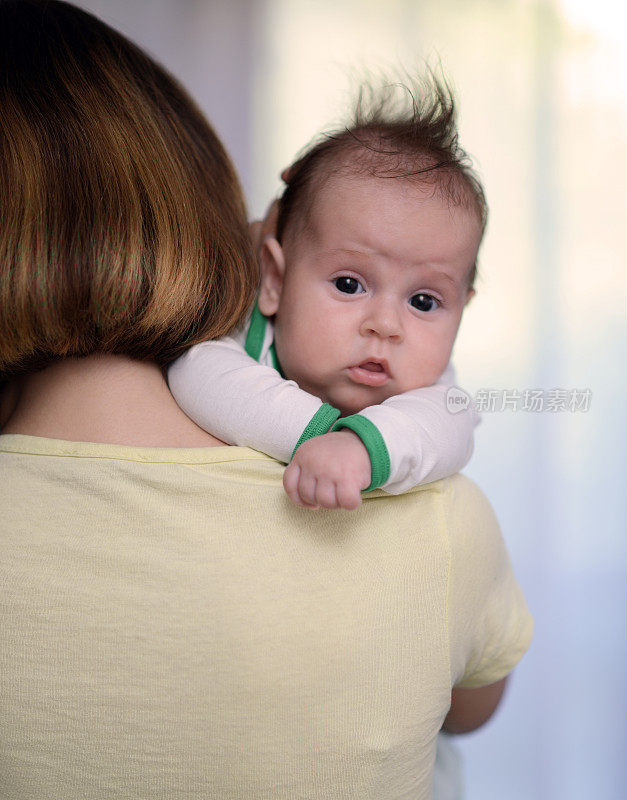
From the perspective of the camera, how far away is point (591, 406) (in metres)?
2.40

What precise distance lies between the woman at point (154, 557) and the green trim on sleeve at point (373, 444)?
5 centimetres

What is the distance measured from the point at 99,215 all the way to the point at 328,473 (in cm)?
34

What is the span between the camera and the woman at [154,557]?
0.62 meters

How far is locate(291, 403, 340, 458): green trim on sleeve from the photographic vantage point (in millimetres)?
706

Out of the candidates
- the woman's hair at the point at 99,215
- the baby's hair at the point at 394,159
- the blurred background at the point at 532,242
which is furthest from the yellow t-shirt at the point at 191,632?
the blurred background at the point at 532,242

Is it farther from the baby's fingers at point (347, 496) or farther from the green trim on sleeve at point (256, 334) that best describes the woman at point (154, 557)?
the green trim on sleeve at point (256, 334)

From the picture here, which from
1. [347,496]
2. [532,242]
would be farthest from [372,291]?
[532,242]

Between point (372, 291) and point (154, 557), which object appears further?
point (372, 291)

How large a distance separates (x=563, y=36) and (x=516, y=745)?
2.44 metres

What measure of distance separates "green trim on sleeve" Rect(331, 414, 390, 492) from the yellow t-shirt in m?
0.05

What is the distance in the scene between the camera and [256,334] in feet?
3.18

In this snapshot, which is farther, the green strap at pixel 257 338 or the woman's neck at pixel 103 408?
the green strap at pixel 257 338

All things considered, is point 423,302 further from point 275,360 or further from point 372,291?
point 275,360

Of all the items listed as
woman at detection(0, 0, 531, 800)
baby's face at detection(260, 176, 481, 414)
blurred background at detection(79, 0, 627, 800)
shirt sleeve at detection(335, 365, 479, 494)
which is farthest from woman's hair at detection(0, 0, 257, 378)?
blurred background at detection(79, 0, 627, 800)
